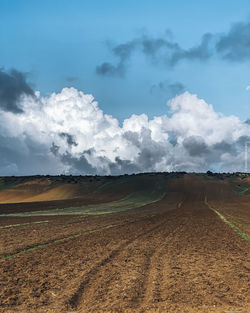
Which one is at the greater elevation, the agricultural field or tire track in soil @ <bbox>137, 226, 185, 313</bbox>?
tire track in soil @ <bbox>137, 226, 185, 313</bbox>

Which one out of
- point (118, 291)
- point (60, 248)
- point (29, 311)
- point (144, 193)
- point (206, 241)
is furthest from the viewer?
point (144, 193)

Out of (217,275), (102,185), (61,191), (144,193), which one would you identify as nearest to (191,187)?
(144,193)

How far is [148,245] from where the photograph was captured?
17.5 m

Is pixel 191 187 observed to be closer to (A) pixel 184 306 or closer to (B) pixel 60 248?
(B) pixel 60 248

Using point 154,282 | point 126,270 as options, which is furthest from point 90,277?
point 154,282

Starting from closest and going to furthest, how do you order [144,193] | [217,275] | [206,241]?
[217,275] < [206,241] < [144,193]

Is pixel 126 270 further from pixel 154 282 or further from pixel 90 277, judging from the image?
pixel 154 282

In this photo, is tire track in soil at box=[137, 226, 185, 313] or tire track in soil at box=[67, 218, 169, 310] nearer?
tire track in soil at box=[137, 226, 185, 313]

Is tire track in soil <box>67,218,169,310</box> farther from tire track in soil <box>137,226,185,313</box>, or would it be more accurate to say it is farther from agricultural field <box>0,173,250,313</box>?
tire track in soil <box>137,226,185,313</box>

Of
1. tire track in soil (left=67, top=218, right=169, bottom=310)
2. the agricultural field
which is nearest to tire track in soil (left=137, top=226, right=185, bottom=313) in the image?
the agricultural field

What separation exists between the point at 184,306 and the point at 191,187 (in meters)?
85.3

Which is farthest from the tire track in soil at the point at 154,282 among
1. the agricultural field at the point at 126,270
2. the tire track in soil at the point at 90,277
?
the tire track in soil at the point at 90,277

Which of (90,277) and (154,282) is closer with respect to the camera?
(154,282)

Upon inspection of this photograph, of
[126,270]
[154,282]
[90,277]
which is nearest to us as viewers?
[154,282]
